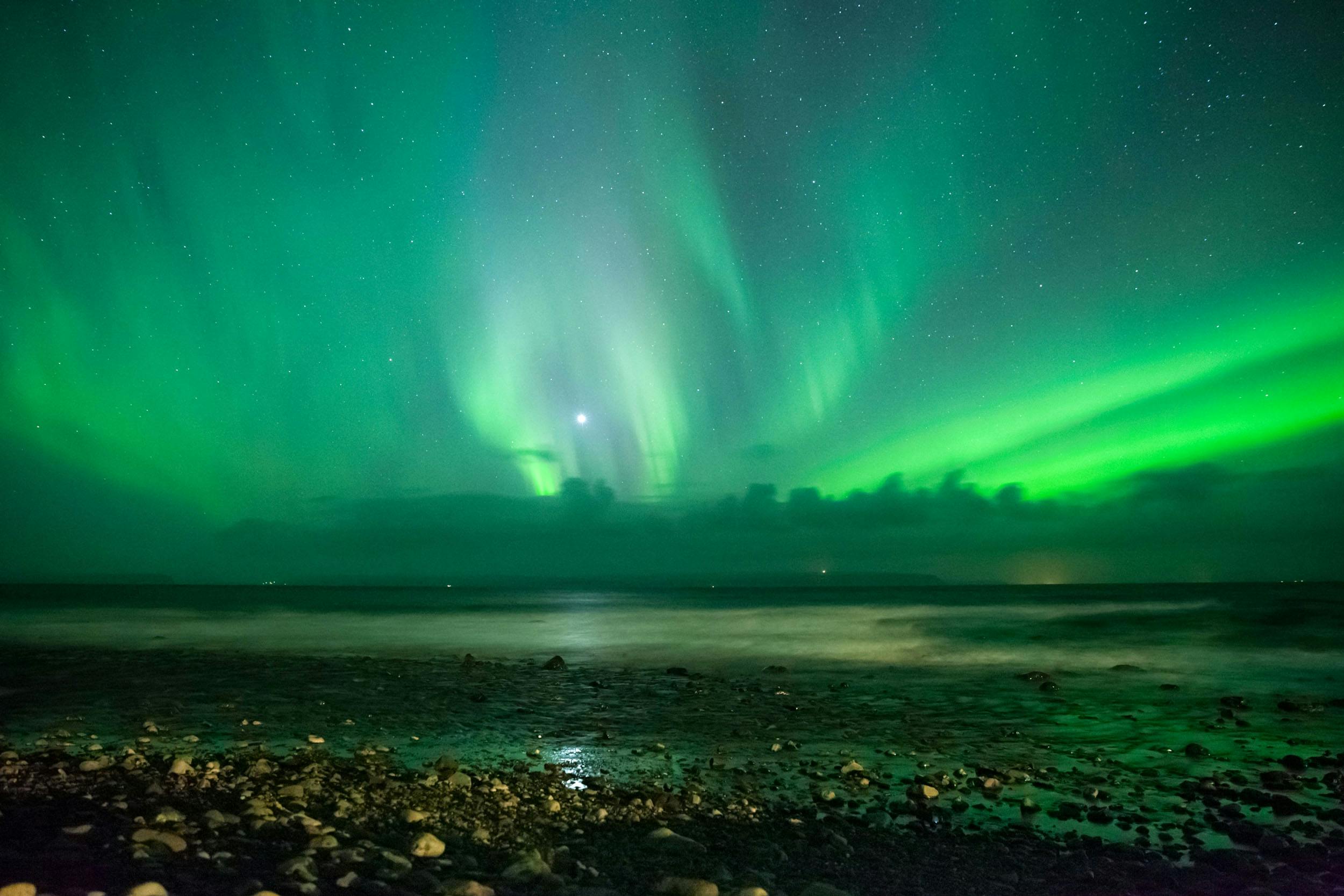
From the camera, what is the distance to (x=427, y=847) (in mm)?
7520

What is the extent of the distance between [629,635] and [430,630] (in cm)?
1277

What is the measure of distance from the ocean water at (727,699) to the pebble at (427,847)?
373 cm

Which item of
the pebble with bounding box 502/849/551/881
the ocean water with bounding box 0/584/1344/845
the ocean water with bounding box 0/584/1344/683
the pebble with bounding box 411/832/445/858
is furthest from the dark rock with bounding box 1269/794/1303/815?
the ocean water with bounding box 0/584/1344/683

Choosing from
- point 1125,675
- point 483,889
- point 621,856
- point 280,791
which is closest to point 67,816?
point 280,791

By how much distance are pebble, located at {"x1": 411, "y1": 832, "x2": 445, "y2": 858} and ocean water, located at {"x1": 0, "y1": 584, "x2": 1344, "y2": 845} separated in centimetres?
373

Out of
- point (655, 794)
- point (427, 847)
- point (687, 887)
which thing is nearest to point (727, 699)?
point (655, 794)

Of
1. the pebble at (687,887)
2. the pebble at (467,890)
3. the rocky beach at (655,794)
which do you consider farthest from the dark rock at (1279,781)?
the pebble at (467,890)

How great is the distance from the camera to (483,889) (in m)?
6.54

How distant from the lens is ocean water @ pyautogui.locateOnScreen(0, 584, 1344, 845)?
1236cm

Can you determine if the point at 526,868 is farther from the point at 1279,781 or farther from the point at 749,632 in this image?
the point at 749,632

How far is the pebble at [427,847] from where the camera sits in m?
7.46

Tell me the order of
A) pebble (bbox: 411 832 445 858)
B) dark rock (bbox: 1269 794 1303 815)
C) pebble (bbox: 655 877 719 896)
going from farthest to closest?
dark rock (bbox: 1269 794 1303 815) < pebble (bbox: 411 832 445 858) < pebble (bbox: 655 877 719 896)

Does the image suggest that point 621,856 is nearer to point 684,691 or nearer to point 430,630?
point 684,691

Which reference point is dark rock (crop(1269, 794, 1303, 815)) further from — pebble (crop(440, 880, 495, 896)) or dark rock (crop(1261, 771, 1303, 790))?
pebble (crop(440, 880, 495, 896))
